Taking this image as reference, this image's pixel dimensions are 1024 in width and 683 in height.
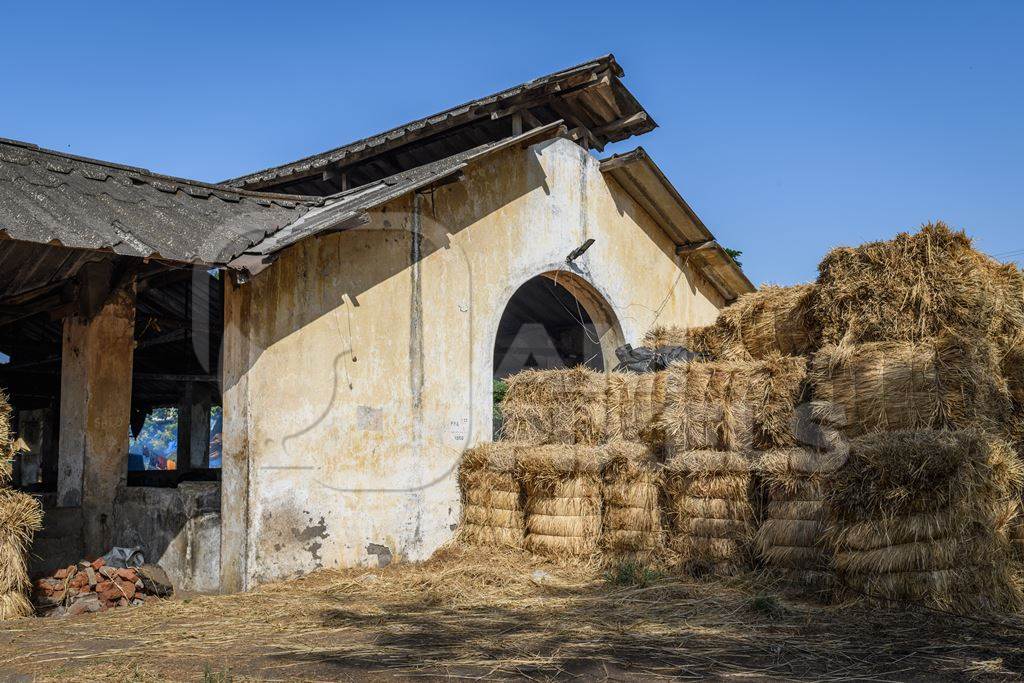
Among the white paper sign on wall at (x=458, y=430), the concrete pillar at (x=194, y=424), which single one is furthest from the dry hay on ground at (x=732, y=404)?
the concrete pillar at (x=194, y=424)

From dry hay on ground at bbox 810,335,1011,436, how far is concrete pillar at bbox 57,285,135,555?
690 cm

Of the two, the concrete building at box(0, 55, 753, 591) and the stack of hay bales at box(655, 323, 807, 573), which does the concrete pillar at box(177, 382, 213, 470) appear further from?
the stack of hay bales at box(655, 323, 807, 573)

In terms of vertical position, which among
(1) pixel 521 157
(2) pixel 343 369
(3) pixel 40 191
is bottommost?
(2) pixel 343 369

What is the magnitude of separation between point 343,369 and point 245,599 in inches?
98.8

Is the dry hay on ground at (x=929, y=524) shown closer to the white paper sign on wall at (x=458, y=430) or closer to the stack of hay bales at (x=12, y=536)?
the white paper sign on wall at (x=458, y=430)

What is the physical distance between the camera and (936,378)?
22.3 ft

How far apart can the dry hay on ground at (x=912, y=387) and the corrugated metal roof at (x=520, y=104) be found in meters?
5.78

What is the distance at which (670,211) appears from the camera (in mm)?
13562

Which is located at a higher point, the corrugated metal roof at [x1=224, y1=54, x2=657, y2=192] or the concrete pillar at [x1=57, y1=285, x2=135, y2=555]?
the corrugated metal roof at [x1=224, y1=54, x2=657, y2=192]

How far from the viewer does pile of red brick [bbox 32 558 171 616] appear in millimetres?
7230

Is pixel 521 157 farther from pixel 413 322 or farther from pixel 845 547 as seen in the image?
pixel 845 547

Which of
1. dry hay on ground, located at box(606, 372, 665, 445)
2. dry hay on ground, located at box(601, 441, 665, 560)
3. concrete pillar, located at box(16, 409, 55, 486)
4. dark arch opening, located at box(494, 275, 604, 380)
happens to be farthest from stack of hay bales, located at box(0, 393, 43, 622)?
concrete pillar, located at box(16, 409, 55, 486)

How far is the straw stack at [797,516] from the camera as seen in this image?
688 centimetres

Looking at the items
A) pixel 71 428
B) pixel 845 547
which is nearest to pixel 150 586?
pixel 71 428
